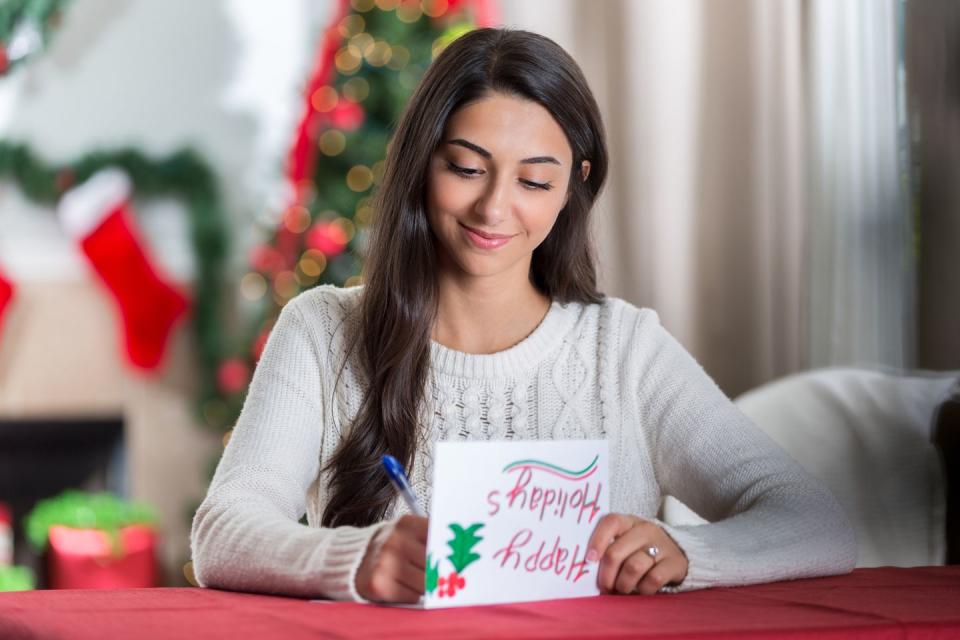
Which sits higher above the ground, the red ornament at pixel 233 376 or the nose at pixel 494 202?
the nose at pixel 494 202

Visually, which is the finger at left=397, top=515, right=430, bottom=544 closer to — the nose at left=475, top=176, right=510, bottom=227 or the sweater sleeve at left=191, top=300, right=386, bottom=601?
the sweater sleeve at left=191, top=300, right=386, bottom=601

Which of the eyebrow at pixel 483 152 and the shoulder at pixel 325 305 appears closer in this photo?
the eyebrow at pixel 483 152

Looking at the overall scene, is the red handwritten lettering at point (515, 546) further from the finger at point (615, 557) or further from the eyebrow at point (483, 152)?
the eyebrow at point (483, 152)

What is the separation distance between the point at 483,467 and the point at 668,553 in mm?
277

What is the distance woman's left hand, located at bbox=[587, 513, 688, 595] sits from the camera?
123 cm

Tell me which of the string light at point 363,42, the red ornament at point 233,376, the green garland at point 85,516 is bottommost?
the green garland at point 85,516

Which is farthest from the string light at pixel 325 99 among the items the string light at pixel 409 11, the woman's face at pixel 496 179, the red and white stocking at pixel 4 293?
the woman's face at pixel 496 179

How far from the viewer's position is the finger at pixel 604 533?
3.97ft

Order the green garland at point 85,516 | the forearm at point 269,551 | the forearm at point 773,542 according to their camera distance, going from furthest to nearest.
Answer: the green garland at point 85,516, the forearm at point 773,542, the forearm at point 269,551

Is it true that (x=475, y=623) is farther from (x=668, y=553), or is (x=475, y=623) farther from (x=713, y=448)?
(x=713, y=448)

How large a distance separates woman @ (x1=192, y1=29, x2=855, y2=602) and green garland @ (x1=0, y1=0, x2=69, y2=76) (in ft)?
8.21

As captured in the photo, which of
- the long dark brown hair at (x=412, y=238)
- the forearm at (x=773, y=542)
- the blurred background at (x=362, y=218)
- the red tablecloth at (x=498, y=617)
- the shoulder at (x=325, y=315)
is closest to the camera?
the red tablecloth at (x=498, y=617)

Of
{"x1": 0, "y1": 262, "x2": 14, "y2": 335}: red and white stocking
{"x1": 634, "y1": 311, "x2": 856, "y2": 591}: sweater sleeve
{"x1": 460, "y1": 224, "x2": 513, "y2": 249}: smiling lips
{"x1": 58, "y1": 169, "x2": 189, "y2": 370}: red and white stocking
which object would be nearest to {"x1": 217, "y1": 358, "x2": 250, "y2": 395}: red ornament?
{"x1": 58, "y1": 169, "x2": 189, "y2": 370}: red and white stocking

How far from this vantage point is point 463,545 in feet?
3.65
